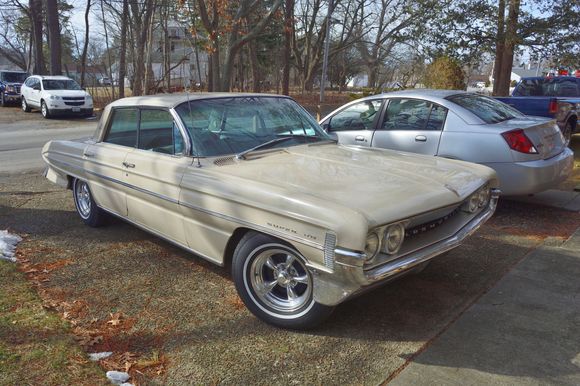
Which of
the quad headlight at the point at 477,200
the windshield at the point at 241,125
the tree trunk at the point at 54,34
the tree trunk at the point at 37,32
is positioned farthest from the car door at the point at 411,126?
the tree trunk at the point at 37,32

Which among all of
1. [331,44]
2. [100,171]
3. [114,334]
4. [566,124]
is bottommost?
[114,334]

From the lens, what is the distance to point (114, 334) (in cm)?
330

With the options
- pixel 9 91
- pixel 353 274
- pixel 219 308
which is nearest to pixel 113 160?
pixel 219 308

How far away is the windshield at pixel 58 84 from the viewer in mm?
20781

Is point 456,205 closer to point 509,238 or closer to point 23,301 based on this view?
point 509,238

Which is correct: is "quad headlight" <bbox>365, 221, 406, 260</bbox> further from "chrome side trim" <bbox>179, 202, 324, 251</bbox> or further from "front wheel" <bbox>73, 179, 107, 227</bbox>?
"front wheel" <bbox>73, 179, 107, 227</bbox>

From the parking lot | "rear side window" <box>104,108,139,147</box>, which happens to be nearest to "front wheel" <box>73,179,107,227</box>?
the parking lot

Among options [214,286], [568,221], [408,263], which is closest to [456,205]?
[408,263]

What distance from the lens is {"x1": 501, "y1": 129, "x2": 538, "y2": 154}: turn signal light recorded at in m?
5.45

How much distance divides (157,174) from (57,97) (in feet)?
59.3

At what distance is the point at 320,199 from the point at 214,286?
5.21ft

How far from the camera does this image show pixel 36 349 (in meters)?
3.04

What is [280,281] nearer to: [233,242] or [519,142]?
[233,242]

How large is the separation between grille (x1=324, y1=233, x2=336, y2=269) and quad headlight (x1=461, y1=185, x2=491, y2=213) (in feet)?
4.40
